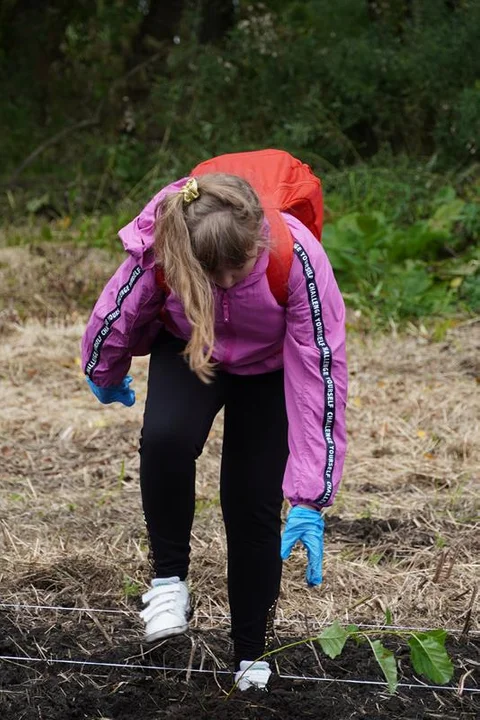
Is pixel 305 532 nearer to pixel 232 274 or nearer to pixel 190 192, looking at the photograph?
pixel 232 274

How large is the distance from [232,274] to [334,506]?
6.53ft

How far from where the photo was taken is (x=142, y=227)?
254 cm

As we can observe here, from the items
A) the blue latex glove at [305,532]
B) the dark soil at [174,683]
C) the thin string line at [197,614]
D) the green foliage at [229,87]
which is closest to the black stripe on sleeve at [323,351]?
the blue latex glove at [305,532]

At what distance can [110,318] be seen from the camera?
257 cm

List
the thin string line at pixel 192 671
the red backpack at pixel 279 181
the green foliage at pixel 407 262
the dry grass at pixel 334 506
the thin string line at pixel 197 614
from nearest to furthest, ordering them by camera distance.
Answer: the red backpack at pixel 279 181
the thin string line at pixel 192 671
the thin string line at pixel 197 614
the dry grass at pixel 334 506
the green foliage at pixel 407 262

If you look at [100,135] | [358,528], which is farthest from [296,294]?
[100,135]

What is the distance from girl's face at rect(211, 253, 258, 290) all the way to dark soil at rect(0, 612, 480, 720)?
1001mm

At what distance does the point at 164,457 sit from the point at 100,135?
818cm

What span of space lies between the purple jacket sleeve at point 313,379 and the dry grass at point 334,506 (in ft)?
2.89

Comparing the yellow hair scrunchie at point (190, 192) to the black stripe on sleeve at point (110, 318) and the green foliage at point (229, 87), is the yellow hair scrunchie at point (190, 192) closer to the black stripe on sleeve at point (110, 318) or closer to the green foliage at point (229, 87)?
the black stripe on sleeve at point (110, 318)

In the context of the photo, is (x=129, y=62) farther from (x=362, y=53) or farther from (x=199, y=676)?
(x=199, y=676)

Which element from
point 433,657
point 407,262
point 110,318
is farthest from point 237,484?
point 407,262

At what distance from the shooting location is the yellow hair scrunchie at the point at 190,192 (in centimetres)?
242

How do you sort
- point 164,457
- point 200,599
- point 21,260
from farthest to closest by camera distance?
point 21,260 → point 200,599 → point 164,457
